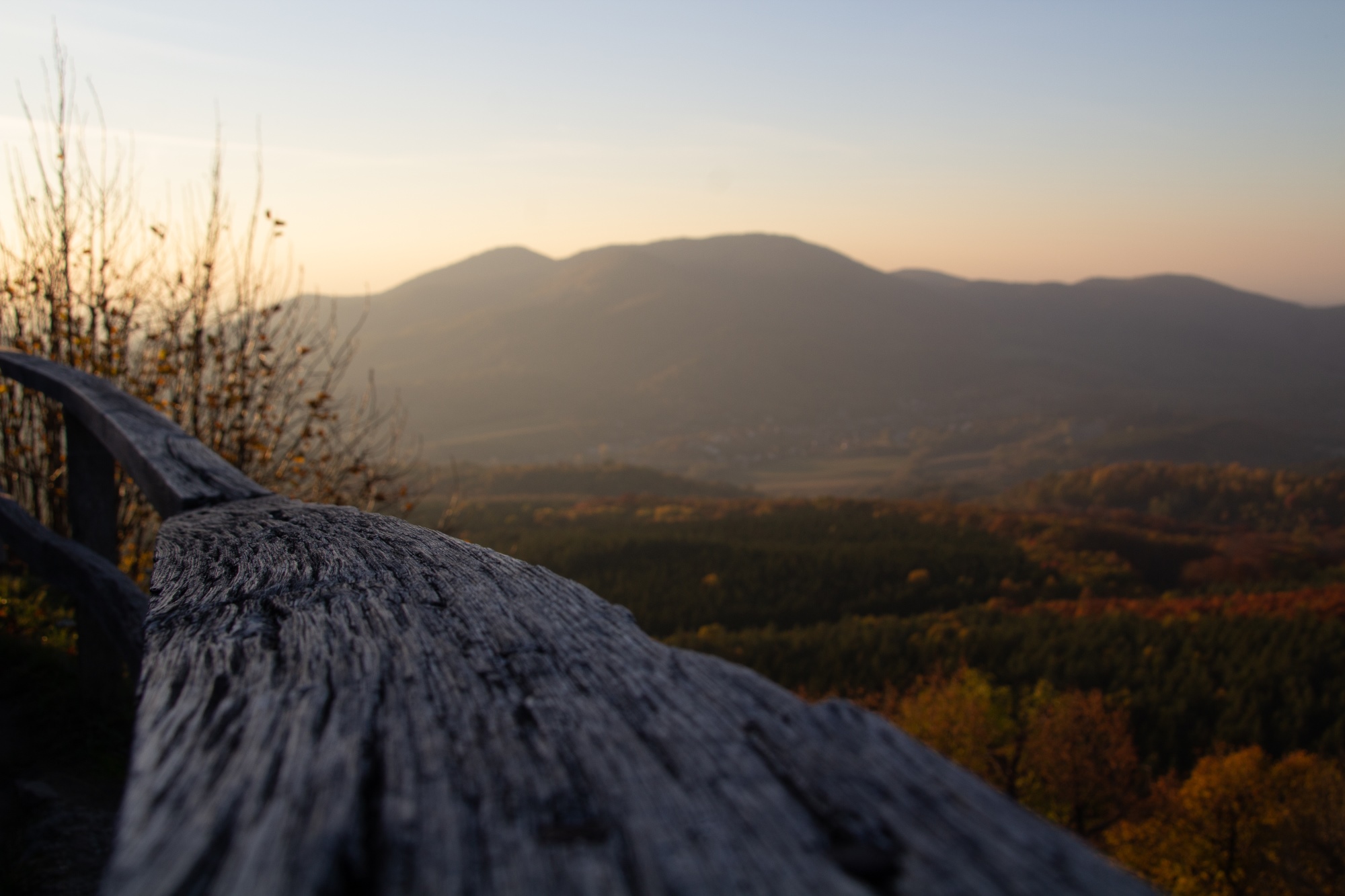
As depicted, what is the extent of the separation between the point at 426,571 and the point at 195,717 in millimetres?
467

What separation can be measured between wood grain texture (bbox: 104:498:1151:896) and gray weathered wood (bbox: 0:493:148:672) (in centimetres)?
169

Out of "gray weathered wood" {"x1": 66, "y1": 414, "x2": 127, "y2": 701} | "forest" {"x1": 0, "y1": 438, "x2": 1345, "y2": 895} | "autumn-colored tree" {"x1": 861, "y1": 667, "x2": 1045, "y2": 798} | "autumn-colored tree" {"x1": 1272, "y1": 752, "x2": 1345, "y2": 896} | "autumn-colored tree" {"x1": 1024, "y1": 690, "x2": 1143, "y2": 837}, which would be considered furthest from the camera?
"autumn-colored tree" {"x1": 861, "y1": 667, "x2": 1045, "y2": 798}

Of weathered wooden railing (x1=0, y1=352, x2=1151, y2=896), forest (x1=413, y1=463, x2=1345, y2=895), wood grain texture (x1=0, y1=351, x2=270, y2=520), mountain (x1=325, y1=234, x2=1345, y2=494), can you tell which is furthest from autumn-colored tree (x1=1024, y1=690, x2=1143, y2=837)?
mountain (x1=325, y1=234, x2=1345, y2=494)

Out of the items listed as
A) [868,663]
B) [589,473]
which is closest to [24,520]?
[868,663]

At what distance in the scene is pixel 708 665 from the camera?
86cm

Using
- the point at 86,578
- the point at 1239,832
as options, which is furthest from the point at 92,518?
the point at 1239,832

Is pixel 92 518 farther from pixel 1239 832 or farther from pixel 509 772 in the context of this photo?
pixel 1239 832

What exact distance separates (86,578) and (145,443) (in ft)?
2.42

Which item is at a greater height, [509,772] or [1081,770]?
[509,772]

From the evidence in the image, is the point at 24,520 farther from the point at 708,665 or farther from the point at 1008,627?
the point at 1008,627

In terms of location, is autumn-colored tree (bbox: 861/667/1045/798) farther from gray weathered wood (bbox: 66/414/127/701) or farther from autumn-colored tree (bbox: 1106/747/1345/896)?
gray weathered wood (bbox: 66/414/127/701)

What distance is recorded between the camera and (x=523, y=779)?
647mm

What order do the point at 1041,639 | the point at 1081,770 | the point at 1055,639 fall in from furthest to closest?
the point at 1041,639 < the point at 1055,639 < the point at 1081,770

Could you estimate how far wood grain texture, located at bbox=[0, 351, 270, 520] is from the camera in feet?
6.55
